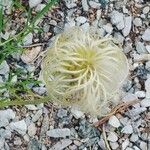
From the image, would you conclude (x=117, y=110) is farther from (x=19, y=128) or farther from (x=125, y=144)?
(x=19, y=128)

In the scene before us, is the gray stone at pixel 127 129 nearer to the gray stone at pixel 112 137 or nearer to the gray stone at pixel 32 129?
the gray stone at pixel 112 137

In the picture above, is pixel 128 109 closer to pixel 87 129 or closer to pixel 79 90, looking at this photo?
pixel 87 129

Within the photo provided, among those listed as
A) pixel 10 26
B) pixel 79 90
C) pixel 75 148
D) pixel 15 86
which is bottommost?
pixel 75 148

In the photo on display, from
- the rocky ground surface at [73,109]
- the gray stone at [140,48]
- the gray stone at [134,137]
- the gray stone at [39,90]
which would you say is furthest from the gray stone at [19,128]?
the gray stone at [140,48]

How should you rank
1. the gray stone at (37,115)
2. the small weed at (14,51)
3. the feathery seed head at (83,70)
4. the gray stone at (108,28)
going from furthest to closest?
the gray stone at (108,28) < the gray stone at (37,115) < the small weed at (14,51) < the feathery seed head at (83,70)

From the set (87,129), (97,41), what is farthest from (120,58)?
(87,129)

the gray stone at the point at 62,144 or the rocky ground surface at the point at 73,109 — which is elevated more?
the rocky ground surface at the point at 73,109

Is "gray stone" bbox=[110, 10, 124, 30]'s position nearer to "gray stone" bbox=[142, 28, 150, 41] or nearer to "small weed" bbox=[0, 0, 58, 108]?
"gray stone" bbox=[142, 28, 150, 41]
